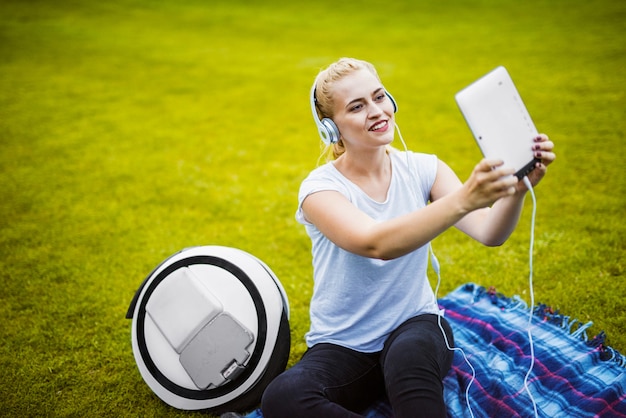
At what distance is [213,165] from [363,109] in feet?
13.6

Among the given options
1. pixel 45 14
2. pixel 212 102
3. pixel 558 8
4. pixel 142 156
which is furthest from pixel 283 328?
pixel 45 14

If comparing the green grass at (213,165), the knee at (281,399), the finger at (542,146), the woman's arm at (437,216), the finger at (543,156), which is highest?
the finger at (542,146)

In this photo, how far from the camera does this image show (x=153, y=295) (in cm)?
258

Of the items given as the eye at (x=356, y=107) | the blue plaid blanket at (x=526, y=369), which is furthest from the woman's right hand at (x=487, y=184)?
the blue plaid blanket at (x=526, y=369)

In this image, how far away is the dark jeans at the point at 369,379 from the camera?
75.5 inches

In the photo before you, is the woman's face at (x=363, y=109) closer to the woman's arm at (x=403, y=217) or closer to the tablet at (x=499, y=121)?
the woman's arm at (x=403, y=217)

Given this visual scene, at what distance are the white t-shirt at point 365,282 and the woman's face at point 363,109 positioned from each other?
0.74 feet

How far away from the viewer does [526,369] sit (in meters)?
2.62

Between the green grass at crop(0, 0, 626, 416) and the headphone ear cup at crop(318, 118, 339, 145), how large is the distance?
1490 millimetres

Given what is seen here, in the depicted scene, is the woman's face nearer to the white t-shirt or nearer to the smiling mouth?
the smiling mouth

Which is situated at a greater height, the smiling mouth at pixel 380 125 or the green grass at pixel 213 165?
the smiling mouth at pixel 380 125

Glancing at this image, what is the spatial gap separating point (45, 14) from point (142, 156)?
1473cm

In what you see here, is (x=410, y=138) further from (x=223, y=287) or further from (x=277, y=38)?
(x=277, y=38)

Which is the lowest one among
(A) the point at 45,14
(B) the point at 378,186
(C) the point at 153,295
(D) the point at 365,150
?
(A) the point at 45,14
